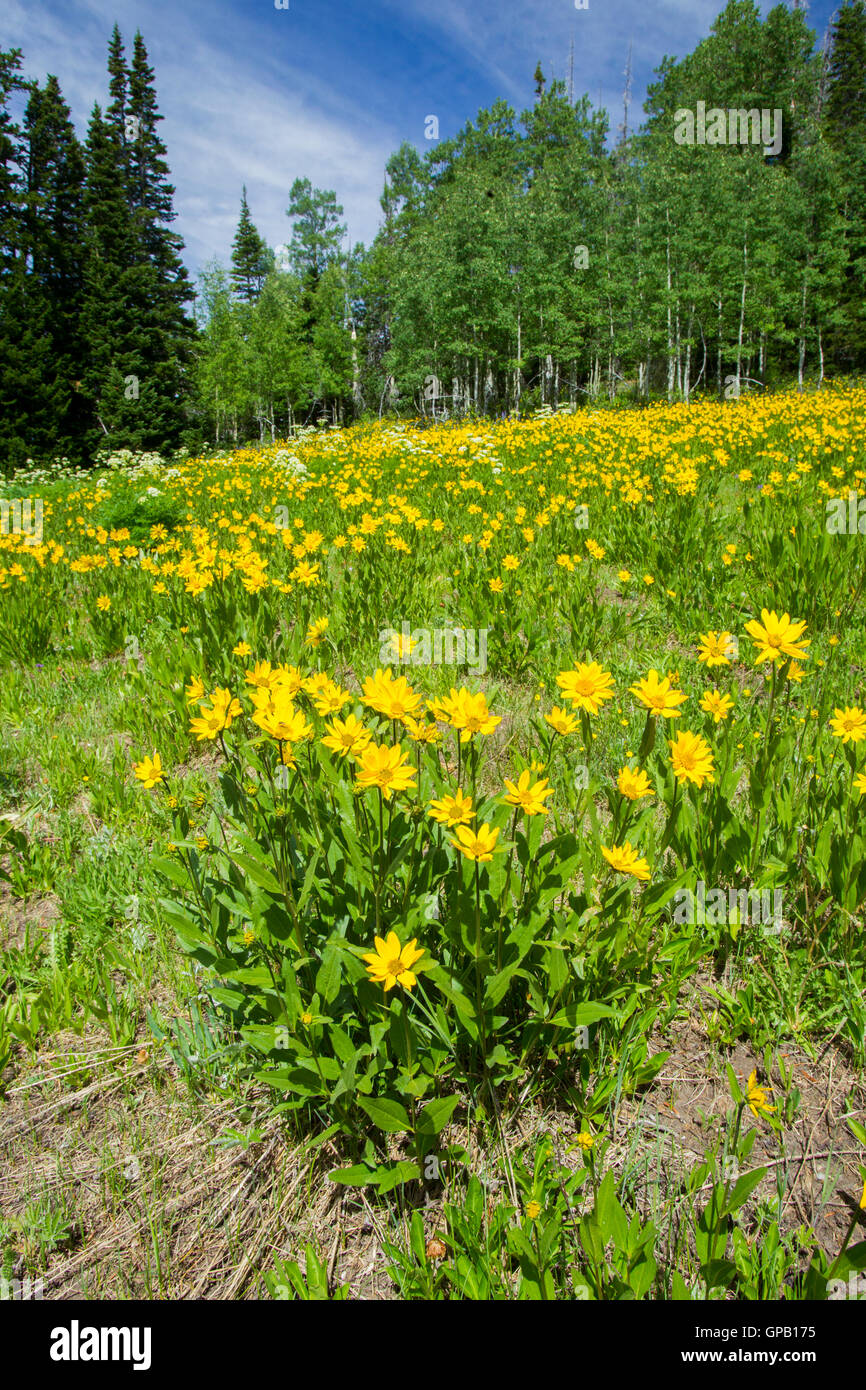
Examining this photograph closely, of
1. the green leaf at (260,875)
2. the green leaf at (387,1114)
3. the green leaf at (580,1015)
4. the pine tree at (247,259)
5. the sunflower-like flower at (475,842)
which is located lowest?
the green leaf at (387,1114)

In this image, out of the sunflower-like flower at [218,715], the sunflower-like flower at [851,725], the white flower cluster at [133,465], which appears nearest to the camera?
the sunflower-like flower at [218,715]

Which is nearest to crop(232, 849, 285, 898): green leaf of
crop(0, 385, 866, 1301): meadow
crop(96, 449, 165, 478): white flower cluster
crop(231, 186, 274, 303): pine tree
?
crop(0, 385, 866, 1301): meadow

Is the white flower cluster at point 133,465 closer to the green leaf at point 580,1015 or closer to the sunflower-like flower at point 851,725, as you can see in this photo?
the sunflower-like flower at point 851,725

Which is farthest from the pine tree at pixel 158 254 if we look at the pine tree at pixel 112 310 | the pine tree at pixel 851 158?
the pine tree at pixel 851 158

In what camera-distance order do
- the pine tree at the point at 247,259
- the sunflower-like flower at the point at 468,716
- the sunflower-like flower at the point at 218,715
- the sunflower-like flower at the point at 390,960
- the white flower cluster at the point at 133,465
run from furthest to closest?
the pine tree at the point at 247,259
the white flower cluster at the point at 133,465
the sunflower-like flower at the point at 218,715
the sunflower-like flower at the point at 468,716
the sunflower-like flower at the point at 390,960

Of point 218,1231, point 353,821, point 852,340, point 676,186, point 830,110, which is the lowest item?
point 218,1231

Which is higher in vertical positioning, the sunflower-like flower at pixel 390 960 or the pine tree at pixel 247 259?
the pine tree at pixel 247 259

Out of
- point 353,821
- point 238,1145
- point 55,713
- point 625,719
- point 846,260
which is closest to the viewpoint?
point 238,1145

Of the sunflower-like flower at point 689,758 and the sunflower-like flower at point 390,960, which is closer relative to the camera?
the sunflower-like flower at point 390,960
